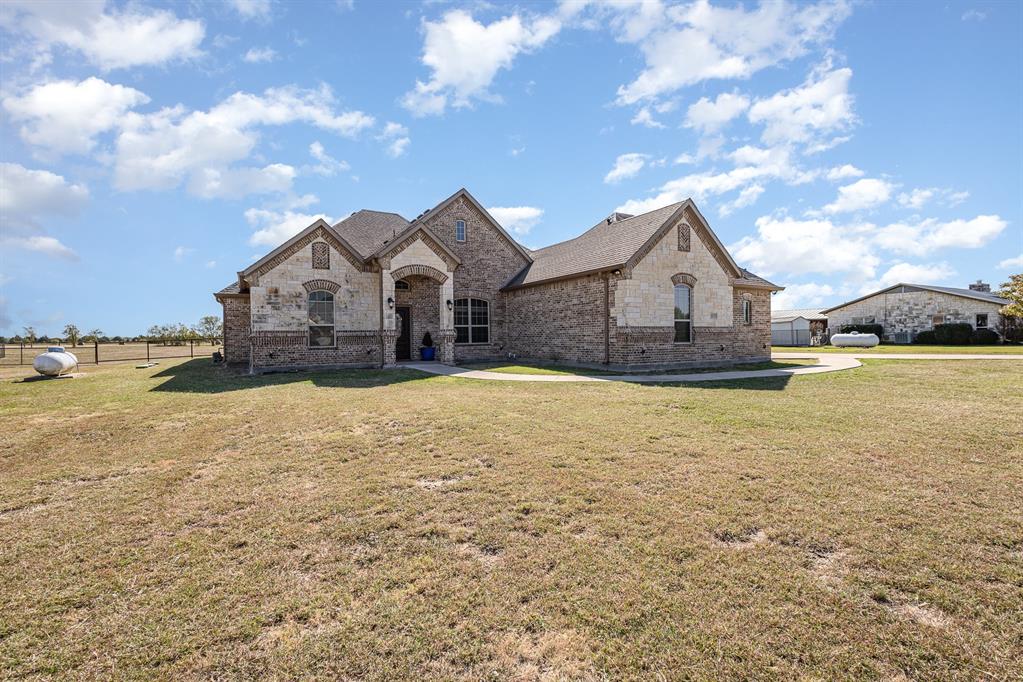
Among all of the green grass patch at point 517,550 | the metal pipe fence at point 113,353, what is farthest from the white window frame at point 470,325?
the metal pipe fence at point 113,353

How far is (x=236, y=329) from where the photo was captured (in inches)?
837

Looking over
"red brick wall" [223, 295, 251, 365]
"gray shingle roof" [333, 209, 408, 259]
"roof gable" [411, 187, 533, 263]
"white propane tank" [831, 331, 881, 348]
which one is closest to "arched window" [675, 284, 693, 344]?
"roof gable" [411, 187, 533, 263]

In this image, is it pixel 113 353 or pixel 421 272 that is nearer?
pixel 421 272

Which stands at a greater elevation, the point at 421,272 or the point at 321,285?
the point at 421,272

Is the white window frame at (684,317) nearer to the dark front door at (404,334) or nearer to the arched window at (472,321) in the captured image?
the arched window at (472,321)

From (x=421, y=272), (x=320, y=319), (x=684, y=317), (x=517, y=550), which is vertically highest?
(x=421, y=272)

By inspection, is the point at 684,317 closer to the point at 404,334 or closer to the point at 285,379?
the point at 404,334

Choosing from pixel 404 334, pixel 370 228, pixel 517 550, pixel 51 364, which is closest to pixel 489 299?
pixel 404 334

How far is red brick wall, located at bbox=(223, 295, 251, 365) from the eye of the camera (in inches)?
827

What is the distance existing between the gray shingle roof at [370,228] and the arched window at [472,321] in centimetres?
433

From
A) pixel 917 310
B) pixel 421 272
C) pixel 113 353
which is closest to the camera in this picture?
pixel 421 272

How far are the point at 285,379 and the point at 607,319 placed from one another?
10597mm

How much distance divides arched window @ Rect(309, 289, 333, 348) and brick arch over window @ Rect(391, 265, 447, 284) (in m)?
2.61

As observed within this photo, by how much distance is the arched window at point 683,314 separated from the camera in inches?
707
